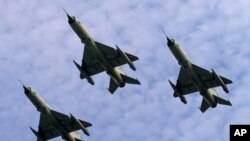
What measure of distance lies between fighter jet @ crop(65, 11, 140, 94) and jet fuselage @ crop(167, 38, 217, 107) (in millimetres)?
6491

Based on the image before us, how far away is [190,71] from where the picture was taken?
95625mm

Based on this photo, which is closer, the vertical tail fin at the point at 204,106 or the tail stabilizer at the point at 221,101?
the tail stabilizer at the point at 221,101

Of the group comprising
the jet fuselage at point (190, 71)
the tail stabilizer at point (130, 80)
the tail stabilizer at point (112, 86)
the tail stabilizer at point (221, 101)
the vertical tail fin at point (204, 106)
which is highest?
the tail stabilizer at point (112, 86)

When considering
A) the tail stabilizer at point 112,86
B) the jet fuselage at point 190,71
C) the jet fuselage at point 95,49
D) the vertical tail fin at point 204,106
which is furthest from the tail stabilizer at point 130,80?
the vertical tail fin at point 204,106

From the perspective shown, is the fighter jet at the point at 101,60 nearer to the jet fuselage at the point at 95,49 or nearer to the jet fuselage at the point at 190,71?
the jet fuselage at the point at 95,49

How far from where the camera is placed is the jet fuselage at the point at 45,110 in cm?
9325

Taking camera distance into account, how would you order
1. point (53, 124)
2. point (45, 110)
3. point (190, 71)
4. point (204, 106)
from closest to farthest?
point (190, 71)
point (45, 110)
point (53, 124)
point (204, 106)

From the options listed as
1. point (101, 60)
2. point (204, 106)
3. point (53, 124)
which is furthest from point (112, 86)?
point (204, 106)

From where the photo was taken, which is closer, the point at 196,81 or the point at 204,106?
the point at 196,81

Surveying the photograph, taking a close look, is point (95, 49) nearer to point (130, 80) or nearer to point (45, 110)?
point (130, 80)

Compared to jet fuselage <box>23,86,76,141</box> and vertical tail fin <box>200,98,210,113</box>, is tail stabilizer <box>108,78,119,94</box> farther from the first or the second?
vertical tail fin <box>200,98,210,113</box>

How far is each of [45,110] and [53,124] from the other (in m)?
4.71

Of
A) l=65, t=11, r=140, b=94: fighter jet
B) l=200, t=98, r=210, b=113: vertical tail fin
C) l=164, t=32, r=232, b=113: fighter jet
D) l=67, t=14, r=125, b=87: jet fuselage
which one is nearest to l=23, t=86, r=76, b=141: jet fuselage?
l=65, t=11, r=140, b=94: fighter jet

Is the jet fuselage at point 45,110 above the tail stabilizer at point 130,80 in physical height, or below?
below
